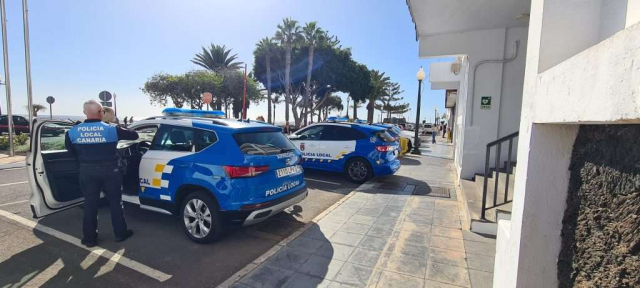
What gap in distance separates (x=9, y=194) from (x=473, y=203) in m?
8.68

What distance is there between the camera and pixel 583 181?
1646 millimetres

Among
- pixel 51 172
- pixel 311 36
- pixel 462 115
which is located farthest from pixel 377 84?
pixel 51 172

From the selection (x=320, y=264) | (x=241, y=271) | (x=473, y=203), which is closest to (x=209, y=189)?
(x=241, y=271)

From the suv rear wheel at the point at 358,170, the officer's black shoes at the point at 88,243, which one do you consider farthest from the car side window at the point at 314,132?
the officer's black shoes at the point at 88,243

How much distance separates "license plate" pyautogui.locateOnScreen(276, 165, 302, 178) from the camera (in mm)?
4094

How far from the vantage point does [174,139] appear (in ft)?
14.0

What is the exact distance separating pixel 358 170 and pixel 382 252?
415 cm

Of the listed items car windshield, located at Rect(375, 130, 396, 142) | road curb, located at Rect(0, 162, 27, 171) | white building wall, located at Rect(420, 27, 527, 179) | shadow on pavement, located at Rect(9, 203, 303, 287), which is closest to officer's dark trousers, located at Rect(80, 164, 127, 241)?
shadow on pavement, located at Rect(9, 203, 303, 287)

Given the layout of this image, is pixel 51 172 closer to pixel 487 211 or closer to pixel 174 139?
pixel 174 139

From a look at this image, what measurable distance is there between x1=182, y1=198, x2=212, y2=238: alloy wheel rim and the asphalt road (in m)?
0.17

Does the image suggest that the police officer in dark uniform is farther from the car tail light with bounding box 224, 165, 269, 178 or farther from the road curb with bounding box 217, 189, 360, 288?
the road curb with bounding box 217, 189, 360, 288

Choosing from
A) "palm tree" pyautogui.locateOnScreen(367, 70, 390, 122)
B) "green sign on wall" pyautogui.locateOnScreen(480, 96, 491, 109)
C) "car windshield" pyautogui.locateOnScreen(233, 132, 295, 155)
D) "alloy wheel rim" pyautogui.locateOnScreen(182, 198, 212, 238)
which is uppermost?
"palm tree" pyautogui.locateOnScreen(367, 70, 390, 122)

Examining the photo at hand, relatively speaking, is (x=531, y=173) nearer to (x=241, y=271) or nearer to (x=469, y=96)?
(x=241, y=271)

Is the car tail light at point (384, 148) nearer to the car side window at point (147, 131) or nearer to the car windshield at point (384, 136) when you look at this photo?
the car windshield at point (384, 136)
